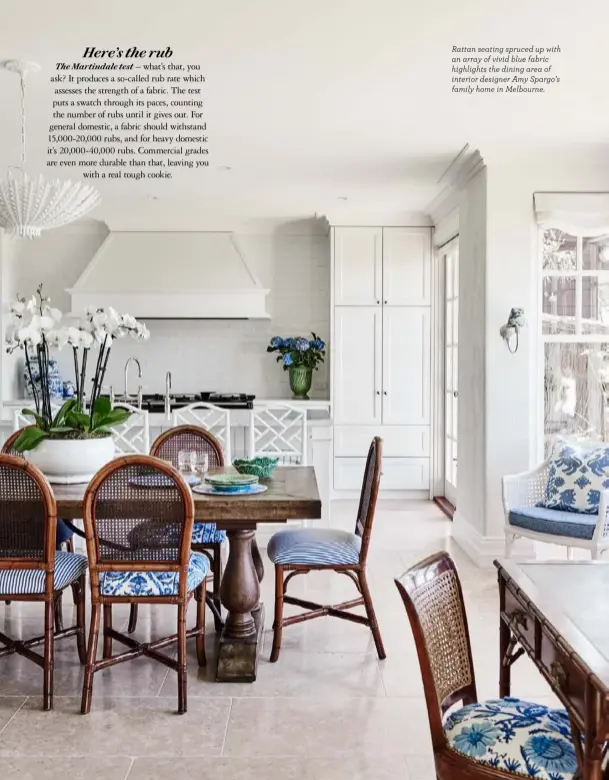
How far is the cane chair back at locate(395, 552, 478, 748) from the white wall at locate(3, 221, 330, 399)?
5.31 metres

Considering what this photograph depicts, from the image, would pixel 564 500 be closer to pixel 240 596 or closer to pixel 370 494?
pixel 370 494

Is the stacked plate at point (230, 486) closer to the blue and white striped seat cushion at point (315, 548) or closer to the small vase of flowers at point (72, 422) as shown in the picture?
the blue and white striped seat cushion at point (315, 548)

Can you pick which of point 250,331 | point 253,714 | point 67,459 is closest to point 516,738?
point 253,714

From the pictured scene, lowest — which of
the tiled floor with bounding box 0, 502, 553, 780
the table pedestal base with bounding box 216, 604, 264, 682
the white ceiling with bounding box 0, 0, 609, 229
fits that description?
the tiled floor with bounding box 0, 502, 553, 780

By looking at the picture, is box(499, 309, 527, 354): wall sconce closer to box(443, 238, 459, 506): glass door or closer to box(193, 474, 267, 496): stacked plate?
box(443, 238, 459, 506): glass door

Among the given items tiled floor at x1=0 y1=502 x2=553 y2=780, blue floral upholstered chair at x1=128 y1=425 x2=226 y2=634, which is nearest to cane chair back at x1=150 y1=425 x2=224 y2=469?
blue floral upholstered chair at x1=128 y1=425 x2=226 y2=634

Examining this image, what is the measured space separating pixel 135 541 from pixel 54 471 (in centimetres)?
65

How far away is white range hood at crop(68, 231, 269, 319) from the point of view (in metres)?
6.56

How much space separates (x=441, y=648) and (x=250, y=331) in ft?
18.2

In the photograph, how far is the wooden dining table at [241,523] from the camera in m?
2.87

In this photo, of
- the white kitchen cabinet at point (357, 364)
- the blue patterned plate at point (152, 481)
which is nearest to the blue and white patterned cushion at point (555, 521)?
the blue patterned plate at point (152, 481)

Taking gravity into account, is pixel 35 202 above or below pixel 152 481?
above

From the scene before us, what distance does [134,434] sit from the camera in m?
5.77

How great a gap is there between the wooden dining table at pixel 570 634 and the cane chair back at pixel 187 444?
2121mm
